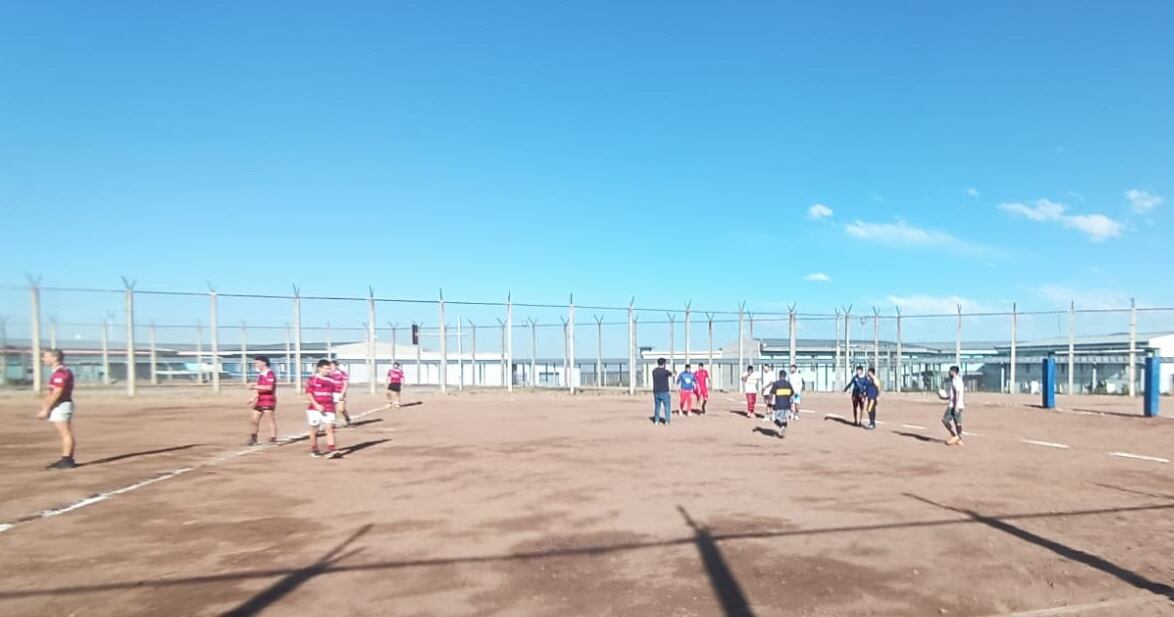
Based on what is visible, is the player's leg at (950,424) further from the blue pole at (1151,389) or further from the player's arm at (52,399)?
the player's arm at (52,399)

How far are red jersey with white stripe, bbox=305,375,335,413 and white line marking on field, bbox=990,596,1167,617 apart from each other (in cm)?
993

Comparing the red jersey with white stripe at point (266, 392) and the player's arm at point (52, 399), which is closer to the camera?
the player's arm at point (52, 399)

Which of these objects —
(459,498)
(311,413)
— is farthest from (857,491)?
(311,413)

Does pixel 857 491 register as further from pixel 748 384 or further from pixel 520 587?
pixel 748 384

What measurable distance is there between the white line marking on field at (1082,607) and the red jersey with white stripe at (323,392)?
9.93m

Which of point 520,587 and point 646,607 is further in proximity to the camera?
point 520,587

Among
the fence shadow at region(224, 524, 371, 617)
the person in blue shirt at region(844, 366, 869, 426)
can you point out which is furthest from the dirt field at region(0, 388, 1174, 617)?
the person in blue shirt at region(844, 366, 869, 426)

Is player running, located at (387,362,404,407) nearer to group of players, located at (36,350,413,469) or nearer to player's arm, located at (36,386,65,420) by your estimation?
group of players, located at (36,350,413,469)

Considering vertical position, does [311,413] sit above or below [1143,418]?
above

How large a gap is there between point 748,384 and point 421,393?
14.6 metres

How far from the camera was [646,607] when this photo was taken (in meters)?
5.04

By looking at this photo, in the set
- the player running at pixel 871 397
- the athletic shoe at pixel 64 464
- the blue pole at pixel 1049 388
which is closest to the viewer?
the athletic shoe at pixel 64 464

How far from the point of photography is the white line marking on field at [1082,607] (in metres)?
4.94

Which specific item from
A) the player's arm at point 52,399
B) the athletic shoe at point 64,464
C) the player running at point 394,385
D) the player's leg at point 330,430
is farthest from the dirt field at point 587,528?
the player running at point 394,385
